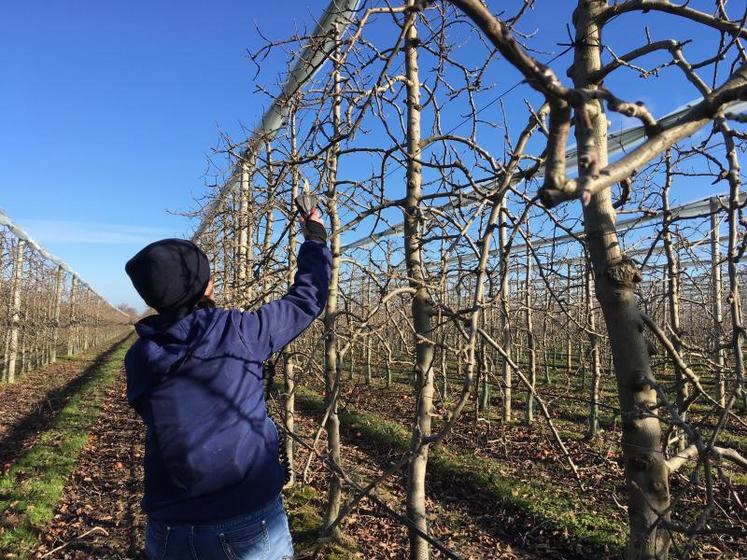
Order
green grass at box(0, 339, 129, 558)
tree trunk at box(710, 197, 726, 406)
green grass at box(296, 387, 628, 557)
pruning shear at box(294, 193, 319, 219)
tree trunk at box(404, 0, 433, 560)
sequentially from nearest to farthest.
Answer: tree trunk at box(710, 197, 726, 406) < pruning shear at box(294, 193, 319, 219) < tree trunk at box(404, 0, 433, 560) < green grass at box(0, 339, 129, 558) < green grass at box(296, 387, 628, 557)

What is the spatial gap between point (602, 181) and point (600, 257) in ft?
2.36

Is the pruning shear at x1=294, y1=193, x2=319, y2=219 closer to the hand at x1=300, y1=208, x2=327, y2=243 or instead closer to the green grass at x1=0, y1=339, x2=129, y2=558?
the hand at x1=300, y1=208, x2=327, y2=243

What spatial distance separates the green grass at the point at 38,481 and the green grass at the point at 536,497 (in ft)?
15.0

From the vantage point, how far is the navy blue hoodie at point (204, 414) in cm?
153

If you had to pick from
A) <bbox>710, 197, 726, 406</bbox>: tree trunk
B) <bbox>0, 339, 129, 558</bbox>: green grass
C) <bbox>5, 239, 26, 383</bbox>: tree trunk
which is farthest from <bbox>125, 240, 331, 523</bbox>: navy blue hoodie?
<bbox>5, 239, 26, 383</bbox>: tree trunk

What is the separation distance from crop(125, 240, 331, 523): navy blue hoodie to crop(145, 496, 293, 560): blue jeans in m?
0.03

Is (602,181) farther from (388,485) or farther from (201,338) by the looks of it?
(388,485)

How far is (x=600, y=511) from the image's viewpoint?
5.62m

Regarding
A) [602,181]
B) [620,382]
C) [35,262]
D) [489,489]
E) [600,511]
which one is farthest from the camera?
[35,262]

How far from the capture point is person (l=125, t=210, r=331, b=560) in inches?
60.6

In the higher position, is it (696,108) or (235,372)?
(696,108)

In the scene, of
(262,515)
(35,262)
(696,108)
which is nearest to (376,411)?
(262,515)

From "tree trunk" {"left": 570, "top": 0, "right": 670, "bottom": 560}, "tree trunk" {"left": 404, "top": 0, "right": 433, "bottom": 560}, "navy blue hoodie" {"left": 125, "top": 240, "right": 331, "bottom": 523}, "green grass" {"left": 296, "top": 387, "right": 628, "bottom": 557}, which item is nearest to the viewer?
"tree trunk" {"left": 570, "top": 0, "right": 670, "bottom": 560}

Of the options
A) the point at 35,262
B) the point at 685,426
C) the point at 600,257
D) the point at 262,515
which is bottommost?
the point at 262,515
